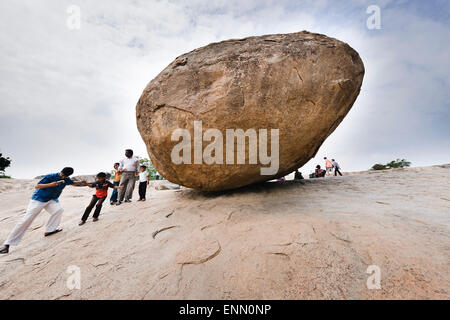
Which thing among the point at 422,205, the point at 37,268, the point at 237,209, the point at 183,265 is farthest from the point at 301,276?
the point at 37,268

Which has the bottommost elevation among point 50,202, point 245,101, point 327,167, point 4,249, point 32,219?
point 4,249

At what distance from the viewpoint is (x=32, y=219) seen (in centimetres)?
328

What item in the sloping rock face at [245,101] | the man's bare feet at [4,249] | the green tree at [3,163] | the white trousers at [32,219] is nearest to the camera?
the sloping rock face at [245,101]

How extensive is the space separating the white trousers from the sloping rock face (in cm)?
223

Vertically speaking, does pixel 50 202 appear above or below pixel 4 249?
above

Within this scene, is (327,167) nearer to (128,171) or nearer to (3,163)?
(128,171)

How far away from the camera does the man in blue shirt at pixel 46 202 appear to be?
317 cm

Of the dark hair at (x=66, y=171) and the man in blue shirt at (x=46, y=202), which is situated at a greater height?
the dark hair at (x=66, y=171)

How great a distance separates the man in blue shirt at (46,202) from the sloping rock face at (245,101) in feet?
6.08

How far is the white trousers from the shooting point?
314cm

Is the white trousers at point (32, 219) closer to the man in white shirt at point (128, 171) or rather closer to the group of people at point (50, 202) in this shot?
the group of people at point (50, 202)

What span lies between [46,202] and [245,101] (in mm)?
4031

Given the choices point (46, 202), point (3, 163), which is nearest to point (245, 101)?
point (46, 202)

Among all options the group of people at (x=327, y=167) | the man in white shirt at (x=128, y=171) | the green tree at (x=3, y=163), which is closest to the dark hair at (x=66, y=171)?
the man in white shirt at (x=128, y=171)
